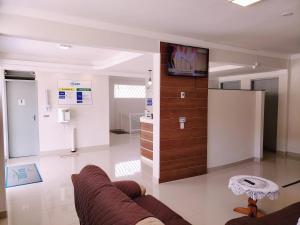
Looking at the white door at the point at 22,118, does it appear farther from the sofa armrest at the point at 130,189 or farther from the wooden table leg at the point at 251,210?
the wooden table leg at the point at 251,210

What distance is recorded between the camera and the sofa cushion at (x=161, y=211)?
6.16 ft

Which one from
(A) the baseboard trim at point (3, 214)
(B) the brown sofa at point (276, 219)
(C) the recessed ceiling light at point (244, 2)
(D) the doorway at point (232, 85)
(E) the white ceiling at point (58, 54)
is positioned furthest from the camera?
(D) the doorway at point (232, 85)


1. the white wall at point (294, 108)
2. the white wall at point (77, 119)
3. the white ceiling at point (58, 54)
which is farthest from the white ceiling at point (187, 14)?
the white wall at point (77, 119)

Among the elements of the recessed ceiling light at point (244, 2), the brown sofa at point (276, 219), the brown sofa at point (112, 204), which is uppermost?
the recessed ceiling light at point (244, 2)

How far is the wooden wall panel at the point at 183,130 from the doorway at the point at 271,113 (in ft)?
10.3

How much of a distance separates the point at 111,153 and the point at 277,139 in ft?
15.7

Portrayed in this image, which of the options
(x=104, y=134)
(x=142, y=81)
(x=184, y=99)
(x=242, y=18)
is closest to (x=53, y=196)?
(x=184, y=99)

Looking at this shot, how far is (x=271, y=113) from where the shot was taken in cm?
635

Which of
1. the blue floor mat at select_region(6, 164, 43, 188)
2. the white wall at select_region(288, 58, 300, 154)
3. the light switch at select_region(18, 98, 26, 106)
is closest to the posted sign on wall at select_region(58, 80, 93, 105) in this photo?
the light switch at select_region(18, 98, 26, 106)

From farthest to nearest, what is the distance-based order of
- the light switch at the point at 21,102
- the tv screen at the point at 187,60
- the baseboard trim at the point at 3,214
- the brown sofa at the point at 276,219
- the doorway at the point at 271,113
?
the doorway at the point at 271,113
the light switch at the point at 21,102
the tv screen at the point at 187,60
the baseboard trim at the point at 3,214
the brown sofa at the point at 276,219

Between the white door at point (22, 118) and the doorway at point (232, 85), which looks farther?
the doorway at point (232, 85)

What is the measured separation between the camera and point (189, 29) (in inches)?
140

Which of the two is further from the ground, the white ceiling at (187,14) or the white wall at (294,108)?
the white ceiling at (187,14)

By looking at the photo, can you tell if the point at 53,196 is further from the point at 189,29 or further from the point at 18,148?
the point at 189,29
